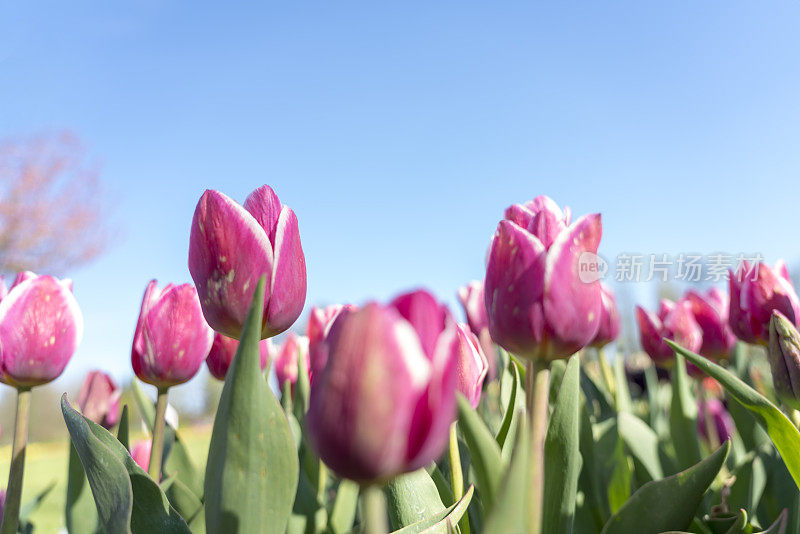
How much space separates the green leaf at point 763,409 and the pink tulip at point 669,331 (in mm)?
858

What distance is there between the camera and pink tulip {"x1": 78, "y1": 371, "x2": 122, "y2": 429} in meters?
1.47

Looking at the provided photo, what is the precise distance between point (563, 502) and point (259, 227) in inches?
19.1

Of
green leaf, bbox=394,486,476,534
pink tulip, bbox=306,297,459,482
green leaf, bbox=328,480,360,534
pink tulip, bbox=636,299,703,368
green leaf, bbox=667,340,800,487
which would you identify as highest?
pink tulip, bbox=306,297,459,482

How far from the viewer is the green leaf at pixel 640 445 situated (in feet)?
4.14

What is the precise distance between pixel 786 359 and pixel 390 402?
72cm

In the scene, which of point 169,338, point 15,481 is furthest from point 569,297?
point 15,481

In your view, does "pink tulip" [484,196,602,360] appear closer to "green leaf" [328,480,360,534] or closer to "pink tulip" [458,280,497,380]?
"green leaf" [328,480,360,534]

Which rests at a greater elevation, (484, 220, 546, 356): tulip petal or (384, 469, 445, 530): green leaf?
(484, 220, 546, 356): tulip petal

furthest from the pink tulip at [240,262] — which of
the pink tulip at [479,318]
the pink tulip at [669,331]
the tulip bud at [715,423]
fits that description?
the tulip bud at [715,423]

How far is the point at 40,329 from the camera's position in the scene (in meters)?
0.92

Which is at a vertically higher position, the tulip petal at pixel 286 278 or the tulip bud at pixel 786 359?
the tulip petal at pixel 286 278

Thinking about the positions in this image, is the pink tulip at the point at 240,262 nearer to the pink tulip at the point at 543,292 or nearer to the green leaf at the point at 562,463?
the pink tulip at the point at 543,292

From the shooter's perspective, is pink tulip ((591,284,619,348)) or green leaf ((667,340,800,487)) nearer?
green leaf ((667,340,800,487))

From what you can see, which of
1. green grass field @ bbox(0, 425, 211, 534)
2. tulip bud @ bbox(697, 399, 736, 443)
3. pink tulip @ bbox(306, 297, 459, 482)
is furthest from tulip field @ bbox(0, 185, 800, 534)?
tulip bud @ bbox(697, 399, 736, 443)
